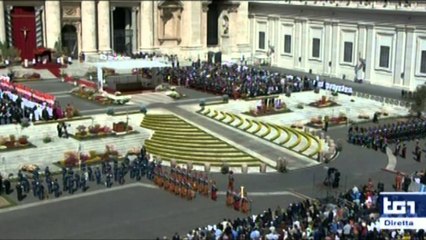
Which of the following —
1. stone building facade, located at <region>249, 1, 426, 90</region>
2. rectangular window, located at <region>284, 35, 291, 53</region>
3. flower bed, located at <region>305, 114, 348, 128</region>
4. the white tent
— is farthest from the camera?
A: rectangular window, located at <region>284, 35, 291, 53</region>

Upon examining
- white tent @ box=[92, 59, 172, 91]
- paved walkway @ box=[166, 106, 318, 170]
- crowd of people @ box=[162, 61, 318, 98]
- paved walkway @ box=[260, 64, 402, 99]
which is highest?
white tent @ box=[92, 59, 172, 91]

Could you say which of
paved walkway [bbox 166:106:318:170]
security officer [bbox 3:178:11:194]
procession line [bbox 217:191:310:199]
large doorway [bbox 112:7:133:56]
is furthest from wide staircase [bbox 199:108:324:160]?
large doorway [bbox 112:7:133:56]

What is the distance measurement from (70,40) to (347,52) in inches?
1397

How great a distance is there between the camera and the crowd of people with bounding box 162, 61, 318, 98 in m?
63.8

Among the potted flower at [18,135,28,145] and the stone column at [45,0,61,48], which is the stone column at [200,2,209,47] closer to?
the stone column at [45,0,61,48]

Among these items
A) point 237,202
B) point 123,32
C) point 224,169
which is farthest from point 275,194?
point 123,32

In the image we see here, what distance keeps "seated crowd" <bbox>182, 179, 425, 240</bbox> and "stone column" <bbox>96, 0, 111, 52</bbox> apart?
56006 mm

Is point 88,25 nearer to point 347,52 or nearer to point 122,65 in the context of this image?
point 122,65

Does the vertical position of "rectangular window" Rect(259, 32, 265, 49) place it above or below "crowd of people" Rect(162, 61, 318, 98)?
above

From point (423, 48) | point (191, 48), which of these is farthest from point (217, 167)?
point (191, 48)

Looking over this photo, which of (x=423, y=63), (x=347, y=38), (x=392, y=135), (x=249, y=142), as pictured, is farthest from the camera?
(x=347, y=38)

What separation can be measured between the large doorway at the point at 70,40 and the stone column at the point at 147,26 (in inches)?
359

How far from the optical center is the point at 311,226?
94.3ft

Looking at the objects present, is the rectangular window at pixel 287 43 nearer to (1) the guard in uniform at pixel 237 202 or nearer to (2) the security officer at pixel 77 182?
(2) the security officer at pixel 77 182
